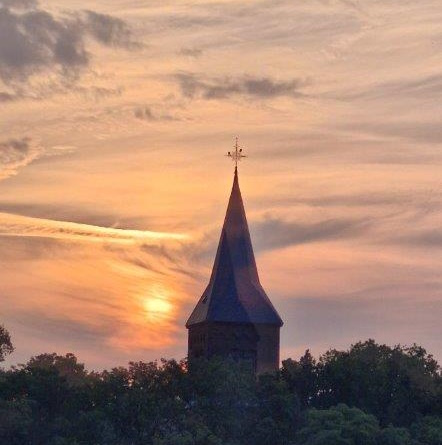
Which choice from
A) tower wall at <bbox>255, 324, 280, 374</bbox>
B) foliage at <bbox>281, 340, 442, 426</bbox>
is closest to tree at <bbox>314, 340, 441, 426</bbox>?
foliage at <bbox>281, 340, 442, 426</bbox>

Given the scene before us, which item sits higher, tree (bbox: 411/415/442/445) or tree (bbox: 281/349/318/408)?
tree (bbox: 281/349/318/408)

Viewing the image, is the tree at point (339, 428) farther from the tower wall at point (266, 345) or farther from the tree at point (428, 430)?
the tower wall at point (266, 345)

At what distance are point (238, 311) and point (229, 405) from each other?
31.1 metres

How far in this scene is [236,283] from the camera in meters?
160

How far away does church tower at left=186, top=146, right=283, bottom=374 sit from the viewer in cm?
15988

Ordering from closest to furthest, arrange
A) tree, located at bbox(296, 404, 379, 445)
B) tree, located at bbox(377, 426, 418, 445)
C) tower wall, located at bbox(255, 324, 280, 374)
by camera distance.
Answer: tree, located at bbox(377, 426, 418, 445)
tree, located at bbox(296, 404, 379, 445)
tower wall, located at bbox(255, 324, 280, 374)

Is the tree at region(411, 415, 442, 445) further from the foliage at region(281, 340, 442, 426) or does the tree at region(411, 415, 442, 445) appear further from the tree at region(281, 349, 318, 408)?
the tree at region(281, 349, 318, 408)

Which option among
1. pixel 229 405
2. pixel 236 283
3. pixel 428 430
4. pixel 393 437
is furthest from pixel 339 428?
pixel 236 283

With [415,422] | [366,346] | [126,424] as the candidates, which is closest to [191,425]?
[126,424]

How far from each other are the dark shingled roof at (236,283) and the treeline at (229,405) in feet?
68.7

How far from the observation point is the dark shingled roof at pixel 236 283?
160 m

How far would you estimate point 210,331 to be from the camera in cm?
16050

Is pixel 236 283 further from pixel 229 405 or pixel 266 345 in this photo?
pixel 229 405

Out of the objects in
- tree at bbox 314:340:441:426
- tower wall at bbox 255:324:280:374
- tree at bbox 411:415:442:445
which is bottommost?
tree at bbox 411:415:442:445
